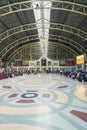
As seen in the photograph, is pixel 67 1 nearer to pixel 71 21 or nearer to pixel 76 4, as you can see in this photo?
pixel 76 4

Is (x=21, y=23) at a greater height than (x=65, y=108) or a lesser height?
greater

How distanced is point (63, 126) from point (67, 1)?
18670mm

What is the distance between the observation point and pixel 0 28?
31188mm

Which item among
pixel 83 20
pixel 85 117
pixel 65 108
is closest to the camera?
pixel 85 117

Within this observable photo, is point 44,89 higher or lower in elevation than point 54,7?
lower

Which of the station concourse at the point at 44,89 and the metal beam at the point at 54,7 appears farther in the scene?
the metal beam at the point at 54,7

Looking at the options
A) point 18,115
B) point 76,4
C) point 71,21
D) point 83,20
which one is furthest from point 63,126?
point 71,21

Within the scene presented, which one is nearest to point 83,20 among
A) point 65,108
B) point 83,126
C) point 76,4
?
point 76,4

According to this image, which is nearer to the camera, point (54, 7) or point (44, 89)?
point (44, 89)

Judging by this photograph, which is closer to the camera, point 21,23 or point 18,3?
point 18,3

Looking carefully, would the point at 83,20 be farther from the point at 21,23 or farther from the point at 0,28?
the point at 0,28

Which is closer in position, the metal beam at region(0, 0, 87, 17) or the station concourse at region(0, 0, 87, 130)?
the station concourse at region(0, 0, 87, 130)

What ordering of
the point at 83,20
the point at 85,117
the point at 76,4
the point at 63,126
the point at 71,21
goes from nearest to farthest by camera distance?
the point at 63,126
the point at 85,117
the point at 76,4
the point at 83,20
the point at 71,21

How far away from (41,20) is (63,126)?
2724cm
